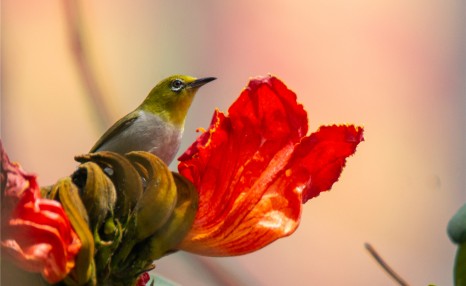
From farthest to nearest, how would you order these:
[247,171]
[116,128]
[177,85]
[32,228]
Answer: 1. [177,85]
2. [116,128]
3. [247,171]
4. [32,228]

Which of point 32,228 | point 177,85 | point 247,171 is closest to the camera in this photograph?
point 32,228

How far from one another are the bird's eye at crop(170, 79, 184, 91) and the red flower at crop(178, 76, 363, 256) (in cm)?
55

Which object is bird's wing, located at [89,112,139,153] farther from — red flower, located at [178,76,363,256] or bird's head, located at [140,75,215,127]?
red flower, located at [178,76,363,256]

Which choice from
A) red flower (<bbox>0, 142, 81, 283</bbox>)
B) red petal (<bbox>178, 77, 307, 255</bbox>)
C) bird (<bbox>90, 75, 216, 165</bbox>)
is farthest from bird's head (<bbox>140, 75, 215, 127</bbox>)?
red flower (<bbox>0, 142, 81, 283</bbox>)

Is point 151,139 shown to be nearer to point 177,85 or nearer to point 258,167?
point 177,85

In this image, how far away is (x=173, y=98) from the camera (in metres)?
0.98

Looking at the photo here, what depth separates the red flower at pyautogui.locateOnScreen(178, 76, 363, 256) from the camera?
0.38 m

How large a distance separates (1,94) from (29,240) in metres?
0.31

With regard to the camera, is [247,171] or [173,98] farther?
[173,98]

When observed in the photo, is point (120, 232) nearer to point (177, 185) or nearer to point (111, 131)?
point (177, 185)

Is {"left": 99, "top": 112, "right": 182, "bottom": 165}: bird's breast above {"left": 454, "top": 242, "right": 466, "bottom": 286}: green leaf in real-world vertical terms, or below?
below

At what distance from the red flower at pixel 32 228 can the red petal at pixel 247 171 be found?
3.8 inches

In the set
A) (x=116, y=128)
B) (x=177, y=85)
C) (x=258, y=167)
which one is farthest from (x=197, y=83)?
(x=258, y=167)

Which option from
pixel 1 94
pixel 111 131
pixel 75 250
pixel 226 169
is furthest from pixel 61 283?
pixel 111 131
